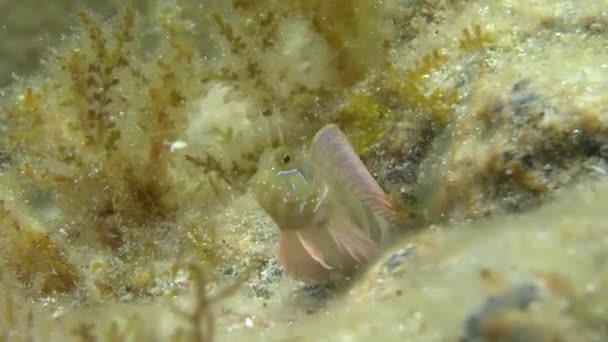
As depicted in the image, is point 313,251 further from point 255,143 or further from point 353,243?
point 255,143

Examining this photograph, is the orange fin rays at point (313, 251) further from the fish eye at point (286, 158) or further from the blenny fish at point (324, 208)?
the fish eye at point (286, 158)

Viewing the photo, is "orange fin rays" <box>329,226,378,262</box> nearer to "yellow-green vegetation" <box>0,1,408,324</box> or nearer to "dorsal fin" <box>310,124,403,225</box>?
"dorsal fin" <box>310,124,403,225</box>

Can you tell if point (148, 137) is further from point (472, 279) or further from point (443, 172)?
point (472, 279)

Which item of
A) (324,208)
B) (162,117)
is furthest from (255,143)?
(324,208)

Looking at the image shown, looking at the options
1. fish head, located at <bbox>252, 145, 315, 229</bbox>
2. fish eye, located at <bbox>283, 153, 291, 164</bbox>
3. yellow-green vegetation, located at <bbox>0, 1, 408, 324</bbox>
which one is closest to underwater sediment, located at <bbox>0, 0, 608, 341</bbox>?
yellow-green vegetation, located at <bbox>0, 1, 408, 324</bbox>

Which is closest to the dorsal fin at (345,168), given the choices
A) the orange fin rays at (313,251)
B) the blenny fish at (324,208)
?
the blenny fish at (324,208)

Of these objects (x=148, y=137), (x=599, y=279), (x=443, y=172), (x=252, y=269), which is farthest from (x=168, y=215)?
(x=599, y=279)

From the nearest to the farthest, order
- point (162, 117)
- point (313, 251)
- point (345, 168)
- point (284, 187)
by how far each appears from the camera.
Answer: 1. point (284, 187)
2. point (313, 251)
3. point (345, 168)
4. point (162, 117)
